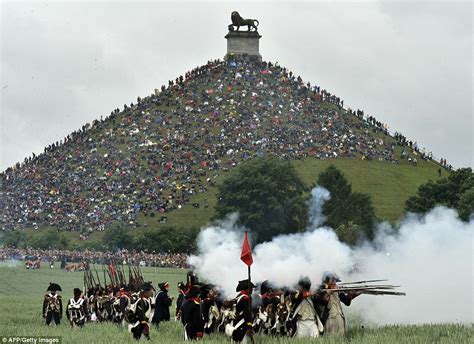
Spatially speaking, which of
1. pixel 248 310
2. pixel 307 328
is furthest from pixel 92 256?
pixel 248 310

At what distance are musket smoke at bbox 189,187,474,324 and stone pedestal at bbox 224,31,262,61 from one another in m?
119

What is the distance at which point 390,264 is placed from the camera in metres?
38.4

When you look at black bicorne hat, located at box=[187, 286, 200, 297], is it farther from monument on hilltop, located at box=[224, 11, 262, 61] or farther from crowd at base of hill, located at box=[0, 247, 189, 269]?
monument on hilltop, located at box=[224, 11, 262, 61]

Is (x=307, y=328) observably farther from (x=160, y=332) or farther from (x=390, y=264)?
(x=390, y=264)

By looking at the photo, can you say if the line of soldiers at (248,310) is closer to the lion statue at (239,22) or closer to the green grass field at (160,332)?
the green grass field at (160,332)

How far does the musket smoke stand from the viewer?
33.0 metres

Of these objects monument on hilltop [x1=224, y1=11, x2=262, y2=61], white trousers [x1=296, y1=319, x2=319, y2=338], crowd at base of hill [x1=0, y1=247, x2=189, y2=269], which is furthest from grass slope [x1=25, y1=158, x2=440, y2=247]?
white trousers [x1=296, y1=319, x2=319, y2=338]

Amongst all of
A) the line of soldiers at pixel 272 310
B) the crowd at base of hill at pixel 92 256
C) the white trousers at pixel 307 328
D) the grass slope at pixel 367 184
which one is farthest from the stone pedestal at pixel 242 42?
the white trousers at pixel 307 328

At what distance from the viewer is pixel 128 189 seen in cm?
12012

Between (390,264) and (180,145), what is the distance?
94233 millimetres

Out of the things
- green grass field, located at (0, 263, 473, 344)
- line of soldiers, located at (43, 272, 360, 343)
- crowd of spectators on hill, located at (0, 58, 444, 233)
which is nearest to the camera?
green grass field, located at (0, 263, 473, 344)

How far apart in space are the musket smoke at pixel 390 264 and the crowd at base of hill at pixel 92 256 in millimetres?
43074

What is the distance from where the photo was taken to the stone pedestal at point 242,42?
521ft

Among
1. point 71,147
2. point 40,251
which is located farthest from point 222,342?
point 71,147
